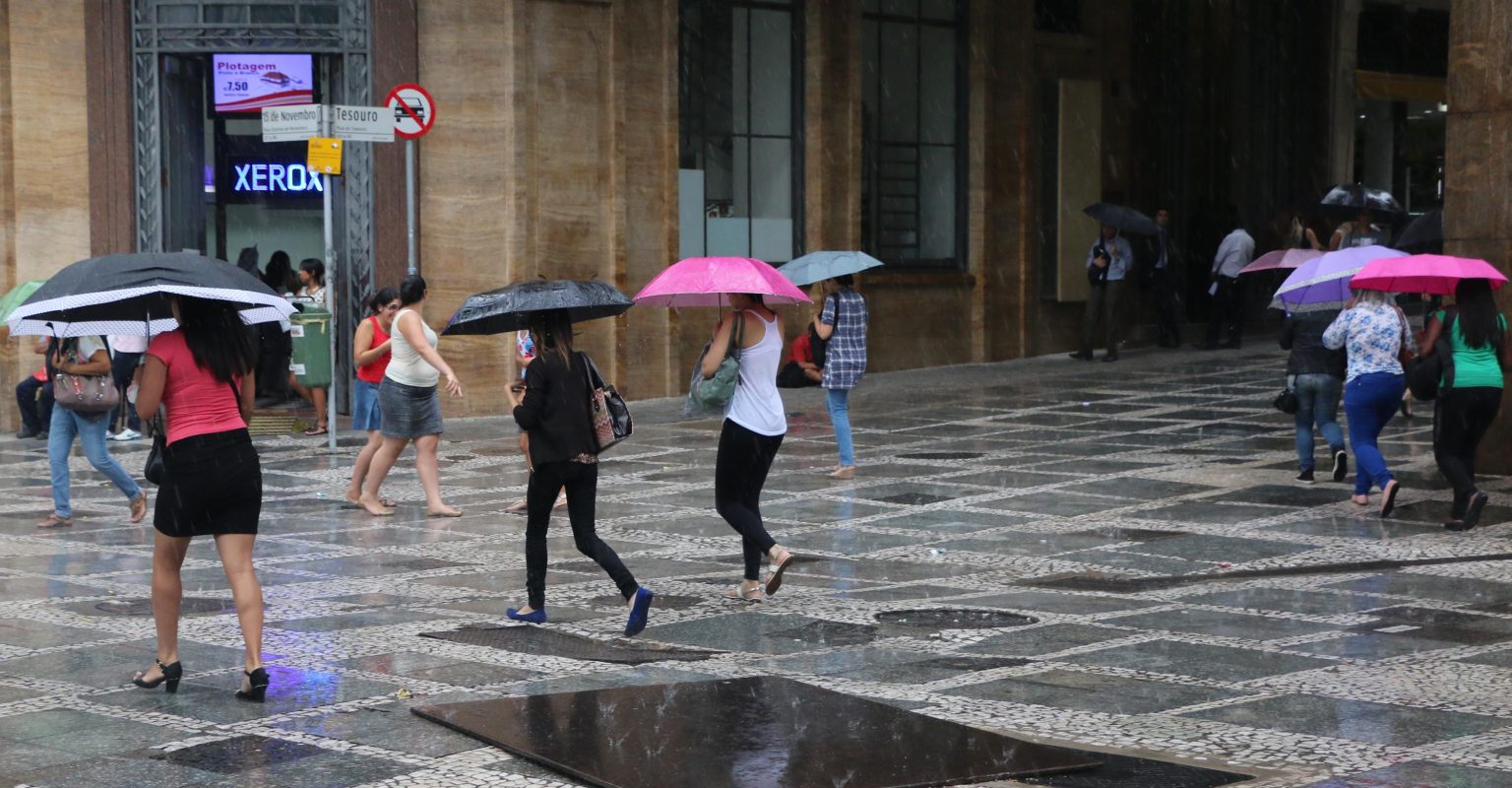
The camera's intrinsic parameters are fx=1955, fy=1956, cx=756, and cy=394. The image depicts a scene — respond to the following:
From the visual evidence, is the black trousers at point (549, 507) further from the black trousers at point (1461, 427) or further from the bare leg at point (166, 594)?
the black trousers at point (1461, 427)

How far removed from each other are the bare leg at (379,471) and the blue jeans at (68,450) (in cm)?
145

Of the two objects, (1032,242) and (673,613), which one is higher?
(1032,242)

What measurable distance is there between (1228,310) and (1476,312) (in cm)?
1459

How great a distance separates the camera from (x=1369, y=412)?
12.4 m

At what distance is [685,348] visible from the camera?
2109cm

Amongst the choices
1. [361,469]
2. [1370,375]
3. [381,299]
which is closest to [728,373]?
[361,469]

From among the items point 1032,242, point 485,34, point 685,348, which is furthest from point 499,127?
point 1032,242

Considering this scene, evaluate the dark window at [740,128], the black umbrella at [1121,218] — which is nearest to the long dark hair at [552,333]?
the dark window at [740,128]

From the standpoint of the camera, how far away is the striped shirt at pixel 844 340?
1481 cm

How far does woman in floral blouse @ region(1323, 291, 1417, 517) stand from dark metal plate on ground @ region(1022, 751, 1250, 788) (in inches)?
258

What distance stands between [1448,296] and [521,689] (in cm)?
755

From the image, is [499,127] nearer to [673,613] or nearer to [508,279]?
[508,279]

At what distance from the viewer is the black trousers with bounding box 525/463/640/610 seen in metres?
8.86

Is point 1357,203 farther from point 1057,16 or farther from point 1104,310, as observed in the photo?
point 1057,16
